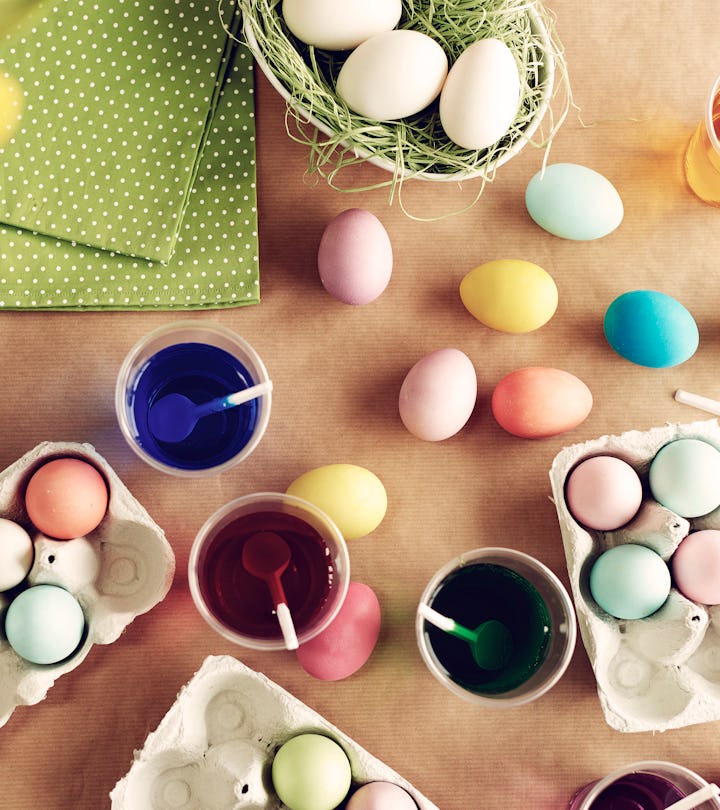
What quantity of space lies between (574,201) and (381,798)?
0.70 meters

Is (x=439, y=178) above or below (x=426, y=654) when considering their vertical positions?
above

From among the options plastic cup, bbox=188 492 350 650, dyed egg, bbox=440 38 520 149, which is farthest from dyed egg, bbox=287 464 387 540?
dyed egg, bbox=440 38 520 149

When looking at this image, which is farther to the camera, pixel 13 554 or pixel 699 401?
pixel 699 401

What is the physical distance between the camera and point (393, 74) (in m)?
0.84

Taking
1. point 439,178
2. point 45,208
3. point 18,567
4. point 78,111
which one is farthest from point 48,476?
point 439,178

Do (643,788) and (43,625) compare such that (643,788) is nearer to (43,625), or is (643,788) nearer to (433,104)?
(43,625)

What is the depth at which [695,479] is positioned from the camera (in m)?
0.89

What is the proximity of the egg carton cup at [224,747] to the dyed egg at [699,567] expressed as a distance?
37 centimetres

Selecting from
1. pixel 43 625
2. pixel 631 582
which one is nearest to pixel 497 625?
pixel 631 582

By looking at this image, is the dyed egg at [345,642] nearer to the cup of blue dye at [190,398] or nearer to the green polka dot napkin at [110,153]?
the cup of blue dye at [190,398]

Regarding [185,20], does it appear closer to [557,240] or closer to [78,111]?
[78,111]

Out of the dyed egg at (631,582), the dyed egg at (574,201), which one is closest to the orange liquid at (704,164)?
the dyed egg at (574,201)

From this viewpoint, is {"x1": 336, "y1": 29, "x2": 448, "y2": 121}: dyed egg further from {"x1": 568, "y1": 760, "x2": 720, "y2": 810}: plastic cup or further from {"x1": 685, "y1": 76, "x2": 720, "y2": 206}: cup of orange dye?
{"x1": 568, "y1": 760, "x2": 720, "y2": 810}: plastic cup

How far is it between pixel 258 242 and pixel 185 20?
0.89 ft
